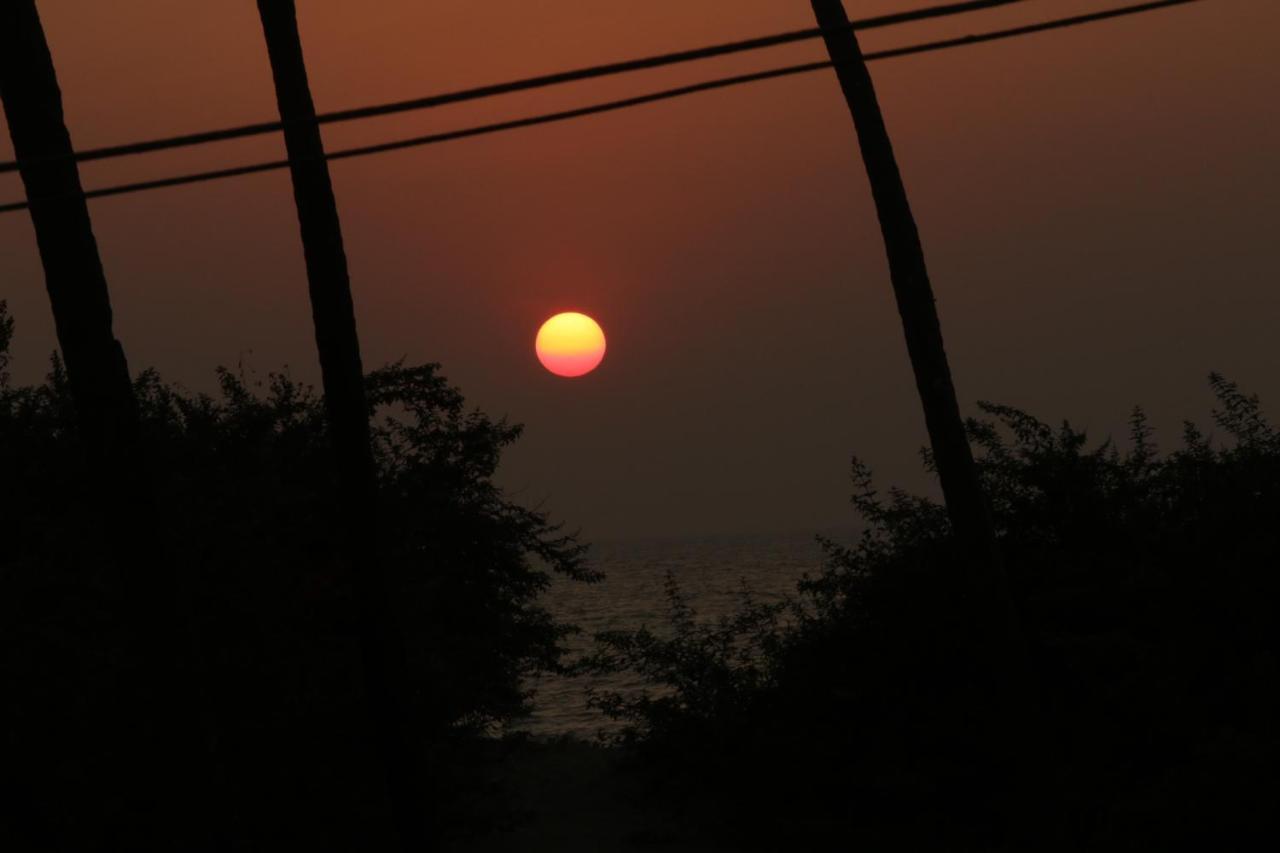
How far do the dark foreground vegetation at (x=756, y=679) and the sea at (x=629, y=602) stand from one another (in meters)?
2.06

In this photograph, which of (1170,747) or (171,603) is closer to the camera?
(171,603)

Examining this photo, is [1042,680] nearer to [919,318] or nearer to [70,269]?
[919,318]

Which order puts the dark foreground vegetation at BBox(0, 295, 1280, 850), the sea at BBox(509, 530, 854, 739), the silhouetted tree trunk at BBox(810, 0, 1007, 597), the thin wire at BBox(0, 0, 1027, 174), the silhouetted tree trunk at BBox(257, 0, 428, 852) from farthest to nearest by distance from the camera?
the sea at BBox(509, 530, 854, 739) < the dark foreground vegetation at BBox(0, 295, 1280, 850) < the silhouetted tree trunk at BBox(810, 0, 1007, 597) < the silhouetted tree trunk at BBox(257, 0, 428, 852) < the thin wire at BBox(0, 0, 1027, 174)

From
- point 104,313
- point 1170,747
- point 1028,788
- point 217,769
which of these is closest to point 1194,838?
point 1170,747

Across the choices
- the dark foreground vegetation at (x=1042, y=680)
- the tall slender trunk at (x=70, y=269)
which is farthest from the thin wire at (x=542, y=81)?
the dark foreground vegetation at (x=1042, y=680)

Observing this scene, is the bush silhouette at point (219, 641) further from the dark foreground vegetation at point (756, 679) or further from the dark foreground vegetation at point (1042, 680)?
the dark foreground vegetation at point (1042, 680)

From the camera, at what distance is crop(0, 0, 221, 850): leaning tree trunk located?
922cm

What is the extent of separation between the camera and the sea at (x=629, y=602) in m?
44.1

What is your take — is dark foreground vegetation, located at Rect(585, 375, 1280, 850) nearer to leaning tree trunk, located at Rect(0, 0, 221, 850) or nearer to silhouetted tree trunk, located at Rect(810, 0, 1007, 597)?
Result: silhouetted tree trunk, located at Rect(810, 0, 1007, 597)

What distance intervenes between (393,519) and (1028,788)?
10.9 metres

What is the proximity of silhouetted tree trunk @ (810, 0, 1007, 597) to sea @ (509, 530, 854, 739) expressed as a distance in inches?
289

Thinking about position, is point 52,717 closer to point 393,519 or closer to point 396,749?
point 396,749

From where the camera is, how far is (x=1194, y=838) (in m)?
12.9

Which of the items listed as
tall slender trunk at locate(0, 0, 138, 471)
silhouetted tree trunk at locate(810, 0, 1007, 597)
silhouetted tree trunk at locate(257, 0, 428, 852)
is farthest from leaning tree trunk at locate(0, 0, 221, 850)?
silhouetted tree trunk at locate(810, 0, 1007, 597)
